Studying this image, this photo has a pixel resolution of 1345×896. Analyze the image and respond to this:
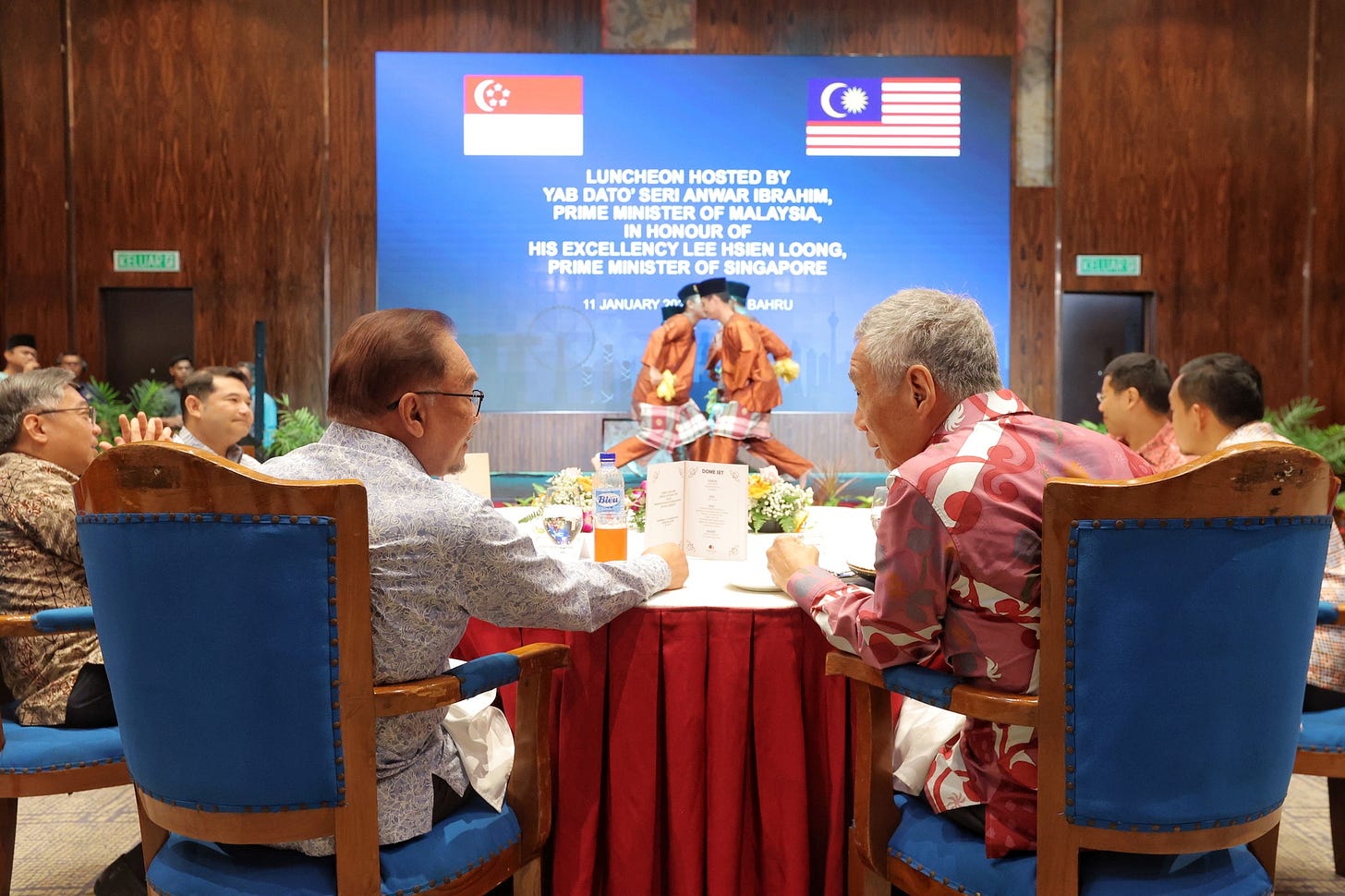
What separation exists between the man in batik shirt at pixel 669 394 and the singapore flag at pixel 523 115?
6.14ft

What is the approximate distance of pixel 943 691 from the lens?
1.45 m

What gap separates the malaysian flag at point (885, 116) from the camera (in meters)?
8.50

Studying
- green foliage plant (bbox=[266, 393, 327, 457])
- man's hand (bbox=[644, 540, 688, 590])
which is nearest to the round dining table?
man's hand (bbox=[644, 540, 688, 590])

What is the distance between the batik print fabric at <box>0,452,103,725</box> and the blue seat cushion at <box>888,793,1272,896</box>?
1.71 m

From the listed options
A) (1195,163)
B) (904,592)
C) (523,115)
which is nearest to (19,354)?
(523,115)

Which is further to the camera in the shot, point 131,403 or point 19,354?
point 131,403

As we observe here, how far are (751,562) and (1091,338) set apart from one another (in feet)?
25.1

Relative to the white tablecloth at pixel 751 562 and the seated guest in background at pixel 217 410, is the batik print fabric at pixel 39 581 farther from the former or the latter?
the seated guest in background at pixel 217 410

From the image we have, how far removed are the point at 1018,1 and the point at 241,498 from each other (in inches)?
344

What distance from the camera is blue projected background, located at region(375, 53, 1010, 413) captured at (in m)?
8.50

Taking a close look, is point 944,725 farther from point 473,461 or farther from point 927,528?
point 473,461

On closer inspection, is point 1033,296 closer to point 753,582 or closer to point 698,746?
point 753,582

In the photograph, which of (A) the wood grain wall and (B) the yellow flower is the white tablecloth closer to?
(B) the yellow flower

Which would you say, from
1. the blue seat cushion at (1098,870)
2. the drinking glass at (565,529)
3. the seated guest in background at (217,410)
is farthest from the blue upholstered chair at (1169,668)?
the seated guest in background at (217,410)
